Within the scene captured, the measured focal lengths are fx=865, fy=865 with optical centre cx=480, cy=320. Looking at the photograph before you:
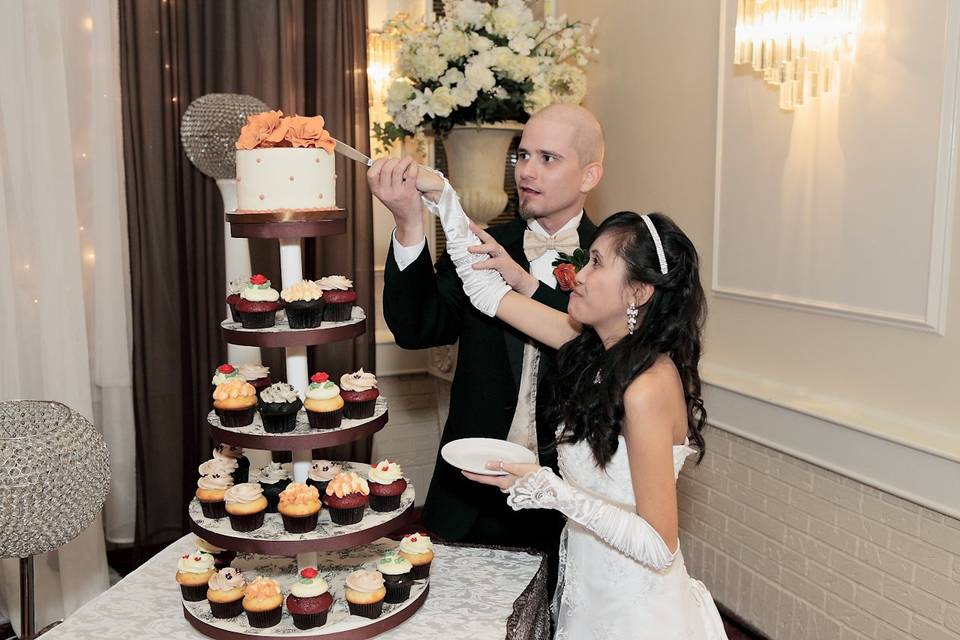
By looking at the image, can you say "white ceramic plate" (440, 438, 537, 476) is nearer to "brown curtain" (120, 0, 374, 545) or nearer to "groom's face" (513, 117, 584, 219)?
"groom's face" (513, 117, 584, 219)

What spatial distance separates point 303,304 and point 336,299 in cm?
A: 10

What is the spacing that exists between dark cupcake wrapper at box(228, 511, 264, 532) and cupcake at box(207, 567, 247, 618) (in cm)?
10

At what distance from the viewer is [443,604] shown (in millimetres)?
2102

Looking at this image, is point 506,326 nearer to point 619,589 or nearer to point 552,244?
point 552,244

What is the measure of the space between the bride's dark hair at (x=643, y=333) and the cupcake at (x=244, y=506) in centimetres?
74

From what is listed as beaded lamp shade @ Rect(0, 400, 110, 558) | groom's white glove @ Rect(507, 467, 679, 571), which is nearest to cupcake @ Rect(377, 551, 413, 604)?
groom's white glove @ Rect(507, 467, 679, 571)

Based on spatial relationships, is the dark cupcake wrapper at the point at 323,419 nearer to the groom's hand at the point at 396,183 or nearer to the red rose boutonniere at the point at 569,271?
the groom's hand at the point at 396,183

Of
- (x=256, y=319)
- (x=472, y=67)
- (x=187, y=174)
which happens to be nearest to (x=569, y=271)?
(x=256, y=319)

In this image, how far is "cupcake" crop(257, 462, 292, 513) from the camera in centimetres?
212

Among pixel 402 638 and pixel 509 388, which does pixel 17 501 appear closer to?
pixel 402 638

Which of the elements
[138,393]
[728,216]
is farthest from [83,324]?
[728,216]

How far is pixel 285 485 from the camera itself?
218cm

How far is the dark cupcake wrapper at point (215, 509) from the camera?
6.82 ft

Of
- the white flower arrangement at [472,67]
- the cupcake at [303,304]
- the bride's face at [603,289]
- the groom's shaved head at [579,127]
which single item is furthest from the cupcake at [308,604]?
the white flower arrangement at [472,67]
